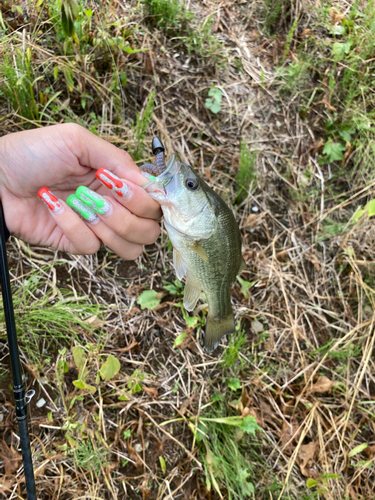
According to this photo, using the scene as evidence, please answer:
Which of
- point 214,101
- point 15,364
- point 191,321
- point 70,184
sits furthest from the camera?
point 214,101

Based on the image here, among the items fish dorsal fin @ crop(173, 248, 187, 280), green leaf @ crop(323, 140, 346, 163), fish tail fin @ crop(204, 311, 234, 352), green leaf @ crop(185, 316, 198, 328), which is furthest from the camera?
green leaf @ crop(323, 140, 346, 163)

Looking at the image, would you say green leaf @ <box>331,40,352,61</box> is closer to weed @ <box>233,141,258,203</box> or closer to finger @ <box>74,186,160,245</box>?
weed @ <box>233,141,258,203</box>

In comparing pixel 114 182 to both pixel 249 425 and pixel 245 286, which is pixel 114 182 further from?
pixel 249 425

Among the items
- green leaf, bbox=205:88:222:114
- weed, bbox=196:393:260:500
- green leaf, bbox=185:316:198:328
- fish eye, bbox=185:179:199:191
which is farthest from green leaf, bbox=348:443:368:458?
Result: green leaf, bbox=205:88:222:114

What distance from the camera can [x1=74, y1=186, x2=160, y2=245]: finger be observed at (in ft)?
5.95

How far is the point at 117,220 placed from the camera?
188cm

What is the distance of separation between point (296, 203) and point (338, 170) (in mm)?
638

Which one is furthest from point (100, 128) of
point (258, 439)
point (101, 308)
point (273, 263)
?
point (258, 439)

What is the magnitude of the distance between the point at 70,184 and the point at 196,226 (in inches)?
34.9

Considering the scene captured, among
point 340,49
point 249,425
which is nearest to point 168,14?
point 340,49

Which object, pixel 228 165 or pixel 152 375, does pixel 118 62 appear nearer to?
pixel 228 165

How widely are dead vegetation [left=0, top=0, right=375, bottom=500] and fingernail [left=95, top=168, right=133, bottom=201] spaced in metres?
1.04

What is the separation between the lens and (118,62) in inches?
117

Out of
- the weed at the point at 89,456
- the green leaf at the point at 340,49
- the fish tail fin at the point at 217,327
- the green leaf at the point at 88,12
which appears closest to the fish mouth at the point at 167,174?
the fish tail fin at the point at 217,327
